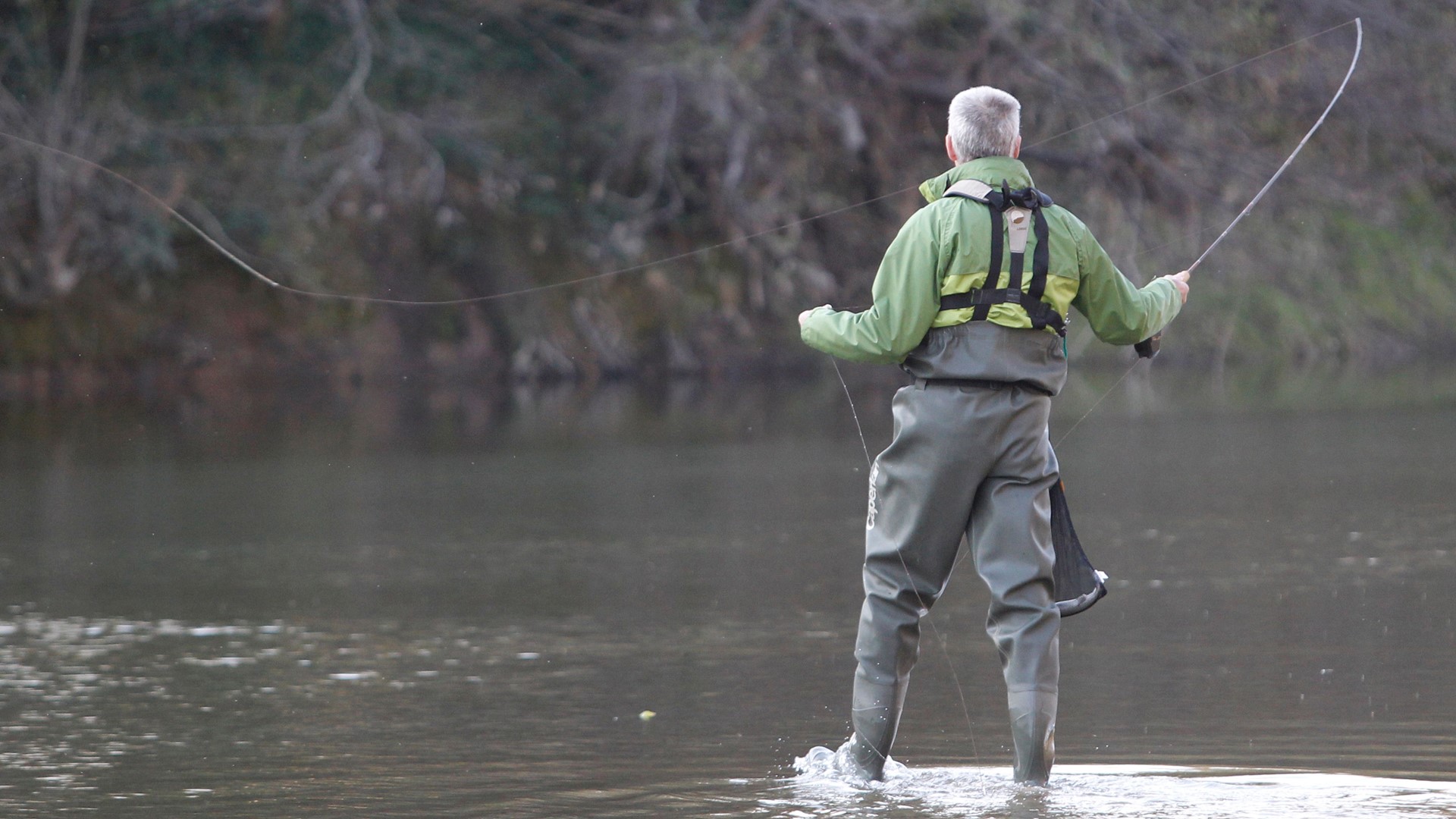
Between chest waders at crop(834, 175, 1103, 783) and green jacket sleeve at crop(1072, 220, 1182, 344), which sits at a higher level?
green jacket sleeve at crop(1072, 220, 1182, 344)

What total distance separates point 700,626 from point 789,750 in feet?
5.97

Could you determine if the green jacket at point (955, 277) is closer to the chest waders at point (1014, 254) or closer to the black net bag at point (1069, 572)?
the chest waders at point (1014, 254)

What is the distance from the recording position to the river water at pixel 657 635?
4461 mm

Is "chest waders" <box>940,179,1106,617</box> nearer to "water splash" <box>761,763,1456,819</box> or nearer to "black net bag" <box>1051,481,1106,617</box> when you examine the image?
"black net bag" <box>1051,481,1106,617</box>

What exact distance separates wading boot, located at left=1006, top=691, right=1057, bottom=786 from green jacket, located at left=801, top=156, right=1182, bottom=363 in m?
0.74

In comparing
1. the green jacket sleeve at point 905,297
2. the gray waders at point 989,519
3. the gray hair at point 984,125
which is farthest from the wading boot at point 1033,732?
the gray hair at point 984,125

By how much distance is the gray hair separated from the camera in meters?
4.40

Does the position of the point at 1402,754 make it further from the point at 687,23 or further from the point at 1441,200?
the point at 1441,200

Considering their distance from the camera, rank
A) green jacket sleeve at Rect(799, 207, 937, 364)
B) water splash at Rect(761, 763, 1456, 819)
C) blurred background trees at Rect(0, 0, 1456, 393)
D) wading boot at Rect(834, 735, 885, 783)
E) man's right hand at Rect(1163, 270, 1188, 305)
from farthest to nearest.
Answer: blurred background trees at Rect(0, 0, 1456, 393), man's right hand at Rect(1163, 270, 1188, 305), wading boot at Rect(834, 735, 885, 783), green jacket sleeve at Rect(799, 207, 937, 364), water splash at Rect(761, 763, 1456, 819)

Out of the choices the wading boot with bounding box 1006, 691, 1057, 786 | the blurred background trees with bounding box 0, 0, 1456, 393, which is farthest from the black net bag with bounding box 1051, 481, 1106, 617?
the blurred background trees with bounding box 0, 0, 1456, 393

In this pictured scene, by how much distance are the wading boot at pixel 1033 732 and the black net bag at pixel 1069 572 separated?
22cm

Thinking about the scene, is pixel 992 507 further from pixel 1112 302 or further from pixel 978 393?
pixel 1112 302

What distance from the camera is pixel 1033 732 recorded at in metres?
4.32

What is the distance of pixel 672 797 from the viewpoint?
4.32 metres
